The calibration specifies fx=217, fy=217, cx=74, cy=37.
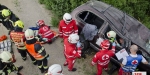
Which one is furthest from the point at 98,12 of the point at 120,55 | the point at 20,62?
the point at 20,62

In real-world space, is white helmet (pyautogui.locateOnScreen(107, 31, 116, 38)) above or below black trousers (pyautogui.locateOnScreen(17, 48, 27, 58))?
above

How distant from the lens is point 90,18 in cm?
743

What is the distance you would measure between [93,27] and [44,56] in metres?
1.86

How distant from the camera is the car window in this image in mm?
7211

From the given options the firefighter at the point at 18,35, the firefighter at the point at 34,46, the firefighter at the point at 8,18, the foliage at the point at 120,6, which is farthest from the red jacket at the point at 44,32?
the foliage at the point at 120,6

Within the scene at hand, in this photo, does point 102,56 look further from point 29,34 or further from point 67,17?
point 29,34

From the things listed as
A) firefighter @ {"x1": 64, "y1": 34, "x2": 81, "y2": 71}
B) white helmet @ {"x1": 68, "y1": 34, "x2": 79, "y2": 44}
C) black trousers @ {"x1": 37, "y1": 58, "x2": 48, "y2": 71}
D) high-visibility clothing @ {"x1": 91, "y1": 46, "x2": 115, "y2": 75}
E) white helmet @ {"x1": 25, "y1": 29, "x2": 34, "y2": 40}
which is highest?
white helmet @ {"x1": 25, "y1": 29, "x2": 34, "y2": 40}

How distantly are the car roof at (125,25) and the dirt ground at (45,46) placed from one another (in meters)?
1.53

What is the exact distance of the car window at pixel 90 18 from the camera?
7.21 meters

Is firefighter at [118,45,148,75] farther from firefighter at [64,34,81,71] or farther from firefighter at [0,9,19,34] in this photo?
firefighter at [0,9,19,34]

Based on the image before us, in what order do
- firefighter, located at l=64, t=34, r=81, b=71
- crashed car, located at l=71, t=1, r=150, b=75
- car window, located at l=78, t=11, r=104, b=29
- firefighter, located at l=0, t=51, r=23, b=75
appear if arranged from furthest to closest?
1. car window, located at l=78, t=11, r=104, b=29
2. crashed car, located at l=71, t=1, r=150, b=75
3. firefighter, located at l=64, t=34, r=81, b=71
4. firefighter, located at l=0, t=51, r=23, b=75

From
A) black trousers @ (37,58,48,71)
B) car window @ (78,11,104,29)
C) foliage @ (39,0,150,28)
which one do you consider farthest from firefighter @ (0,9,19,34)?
foliage @ (39,0,150,28)

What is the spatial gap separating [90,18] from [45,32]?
1.61 meters

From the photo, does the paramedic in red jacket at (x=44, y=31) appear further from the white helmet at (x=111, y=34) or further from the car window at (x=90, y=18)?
the white helmet at (x=111, y=34)
